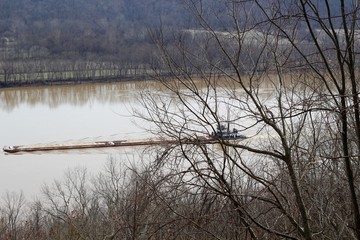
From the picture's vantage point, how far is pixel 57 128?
769 inches

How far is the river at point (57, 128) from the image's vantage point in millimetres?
15250

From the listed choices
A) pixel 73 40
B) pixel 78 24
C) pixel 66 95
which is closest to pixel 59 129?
pixel 66 95

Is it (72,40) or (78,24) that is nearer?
(72,40)

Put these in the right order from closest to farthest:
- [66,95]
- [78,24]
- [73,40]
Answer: [66,95] → [73,40] → [78,24]

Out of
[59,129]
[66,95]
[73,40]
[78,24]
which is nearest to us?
[59,129]

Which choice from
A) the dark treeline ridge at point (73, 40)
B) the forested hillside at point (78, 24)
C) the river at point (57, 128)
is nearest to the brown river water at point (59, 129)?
the river at point (57, 128)

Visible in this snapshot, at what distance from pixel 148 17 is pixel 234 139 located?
137 feet

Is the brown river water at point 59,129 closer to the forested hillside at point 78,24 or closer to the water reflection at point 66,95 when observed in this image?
the water reflection at point 66,95

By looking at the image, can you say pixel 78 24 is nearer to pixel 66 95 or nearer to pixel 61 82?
pixel 61 82

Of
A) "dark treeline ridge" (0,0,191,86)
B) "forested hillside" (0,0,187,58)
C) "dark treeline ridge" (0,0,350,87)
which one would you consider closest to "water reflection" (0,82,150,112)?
"dark treeline ridge" (0,0,350,87)

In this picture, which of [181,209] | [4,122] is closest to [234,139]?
[181,209]

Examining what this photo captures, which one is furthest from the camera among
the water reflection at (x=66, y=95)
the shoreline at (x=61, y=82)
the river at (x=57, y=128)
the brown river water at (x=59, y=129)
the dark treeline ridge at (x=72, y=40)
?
the dark treeline ridge at (x=72, y=40)

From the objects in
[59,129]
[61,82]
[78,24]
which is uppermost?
[78,24]

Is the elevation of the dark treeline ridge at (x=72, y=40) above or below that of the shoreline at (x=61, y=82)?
above
